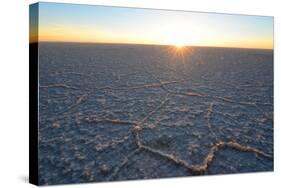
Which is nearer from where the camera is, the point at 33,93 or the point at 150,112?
the point at 33,93

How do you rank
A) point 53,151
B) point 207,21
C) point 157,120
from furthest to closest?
point 207,21, point 157,120, point 53,151

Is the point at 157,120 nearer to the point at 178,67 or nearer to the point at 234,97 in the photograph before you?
the point at 178,67

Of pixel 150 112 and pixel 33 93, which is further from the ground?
pixel 33 93

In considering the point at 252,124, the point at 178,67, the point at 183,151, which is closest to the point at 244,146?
the point at 252,124

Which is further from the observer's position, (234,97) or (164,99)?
(234,97)

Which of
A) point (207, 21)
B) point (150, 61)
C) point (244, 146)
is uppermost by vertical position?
point (207, 21)

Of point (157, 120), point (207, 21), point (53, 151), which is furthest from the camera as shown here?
point (207, 21)

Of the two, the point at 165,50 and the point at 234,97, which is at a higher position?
the point at 165,50
